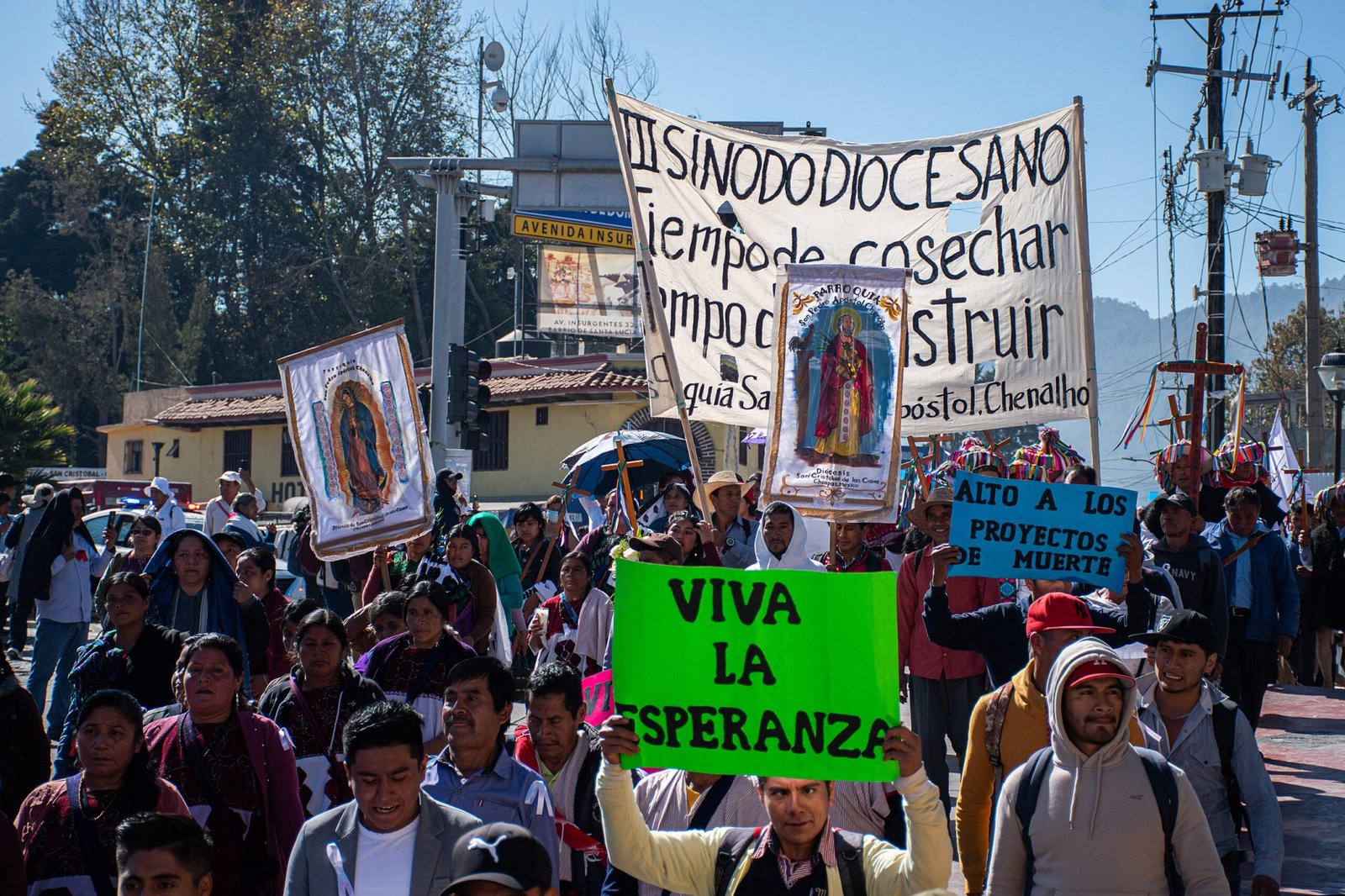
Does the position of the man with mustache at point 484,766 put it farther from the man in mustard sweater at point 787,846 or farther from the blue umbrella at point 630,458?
the blue umbrella at point 630,458

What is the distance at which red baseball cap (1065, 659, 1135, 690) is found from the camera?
4168 millimetres

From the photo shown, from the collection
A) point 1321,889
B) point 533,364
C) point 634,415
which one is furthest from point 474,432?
point 533,364

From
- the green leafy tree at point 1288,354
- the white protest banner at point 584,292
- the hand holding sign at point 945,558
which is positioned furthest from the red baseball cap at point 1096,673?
the green leafy tree at point 1288,354

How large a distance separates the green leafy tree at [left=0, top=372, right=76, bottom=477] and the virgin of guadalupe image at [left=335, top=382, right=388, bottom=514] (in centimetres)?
1904

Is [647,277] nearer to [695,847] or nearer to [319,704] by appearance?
[319,704]

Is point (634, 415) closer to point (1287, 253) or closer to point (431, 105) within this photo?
point (1287, 253)

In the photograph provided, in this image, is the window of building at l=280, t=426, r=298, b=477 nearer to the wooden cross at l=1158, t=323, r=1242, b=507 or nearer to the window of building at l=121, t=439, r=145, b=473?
the window of building at l=121, t=439, r=145, b=473

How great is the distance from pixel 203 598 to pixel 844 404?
11.4 ft

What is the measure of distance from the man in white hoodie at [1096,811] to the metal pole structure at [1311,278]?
84.7ft

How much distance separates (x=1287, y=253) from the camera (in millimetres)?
30969

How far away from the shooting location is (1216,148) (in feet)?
75.8

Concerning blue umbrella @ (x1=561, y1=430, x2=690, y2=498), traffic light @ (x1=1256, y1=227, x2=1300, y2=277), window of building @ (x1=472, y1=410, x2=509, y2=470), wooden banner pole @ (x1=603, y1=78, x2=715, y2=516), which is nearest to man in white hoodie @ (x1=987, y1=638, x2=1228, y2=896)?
wooden banner pole @ (x1=603, y1=78, x2=715, y2=516)

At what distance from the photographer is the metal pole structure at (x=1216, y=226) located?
70.5 feet

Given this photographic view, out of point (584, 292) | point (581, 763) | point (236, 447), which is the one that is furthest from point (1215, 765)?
point (236, 447)
